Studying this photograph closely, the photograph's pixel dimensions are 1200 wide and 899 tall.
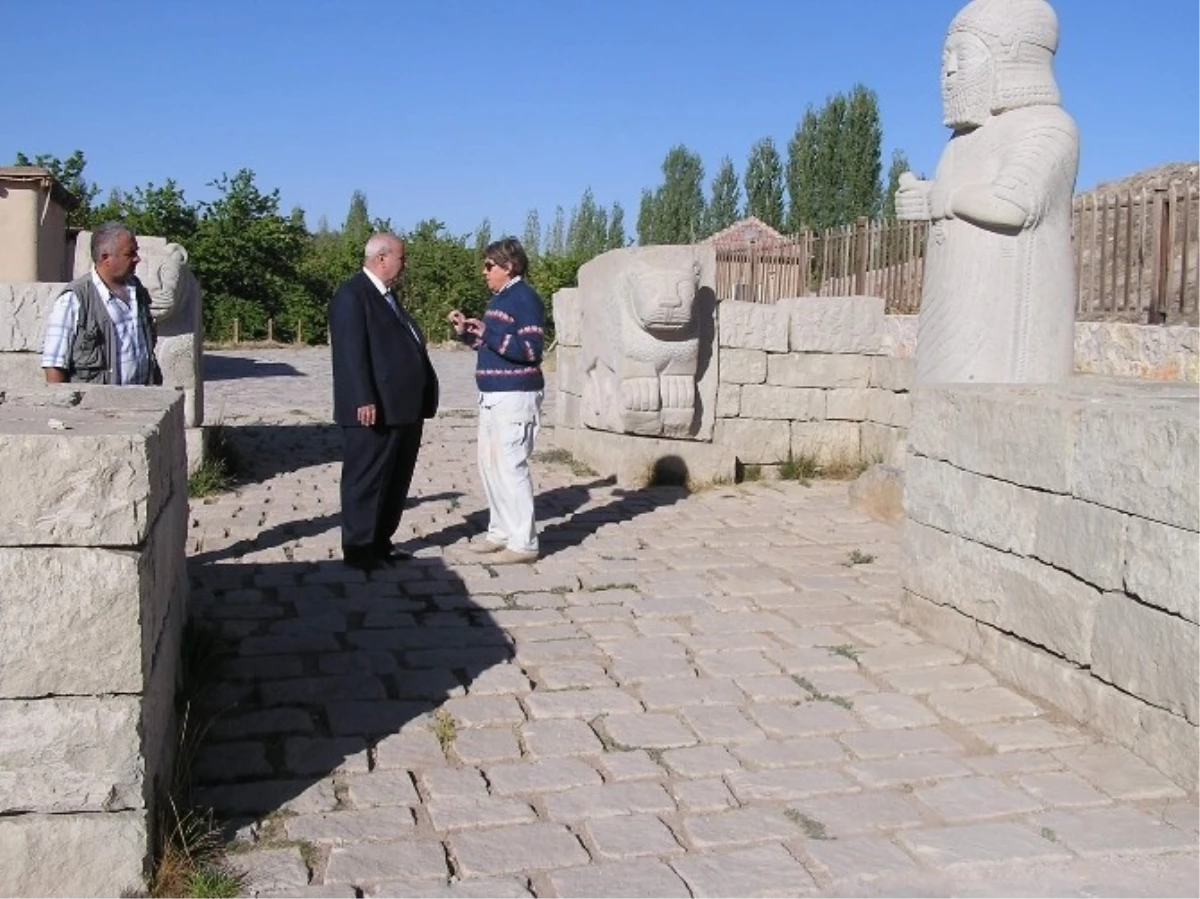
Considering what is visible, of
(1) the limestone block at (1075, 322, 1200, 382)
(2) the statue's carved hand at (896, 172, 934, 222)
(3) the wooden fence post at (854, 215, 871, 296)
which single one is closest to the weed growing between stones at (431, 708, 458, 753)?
(2) the statue's carved hand at (896, 172, 934, 222)

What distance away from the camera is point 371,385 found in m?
6.25

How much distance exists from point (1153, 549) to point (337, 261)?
26735mm

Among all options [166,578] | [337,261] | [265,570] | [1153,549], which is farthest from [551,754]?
[337,261]

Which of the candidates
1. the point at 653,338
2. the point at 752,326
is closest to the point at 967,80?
the point at 653,338

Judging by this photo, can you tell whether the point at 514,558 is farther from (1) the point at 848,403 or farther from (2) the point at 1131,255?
(2) the point at 1131,255

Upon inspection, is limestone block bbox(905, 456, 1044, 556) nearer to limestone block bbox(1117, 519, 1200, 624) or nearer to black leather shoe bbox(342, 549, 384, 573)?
limestone block bbox(1117, 519, 1200, 624)

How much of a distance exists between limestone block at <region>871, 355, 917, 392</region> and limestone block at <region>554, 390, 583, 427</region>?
251cm

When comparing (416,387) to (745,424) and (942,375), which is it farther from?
(745,424)

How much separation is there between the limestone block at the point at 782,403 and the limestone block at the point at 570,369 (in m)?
1.48

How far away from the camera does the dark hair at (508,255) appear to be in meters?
6.57

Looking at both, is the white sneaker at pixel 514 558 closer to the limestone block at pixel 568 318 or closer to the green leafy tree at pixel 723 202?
the limestone block at pixel 568 318

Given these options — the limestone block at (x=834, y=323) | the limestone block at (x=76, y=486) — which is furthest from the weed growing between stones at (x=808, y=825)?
the limestone block at (x=834, y=323)

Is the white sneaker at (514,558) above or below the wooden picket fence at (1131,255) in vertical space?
below

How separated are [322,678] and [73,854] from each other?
185 centimetres
